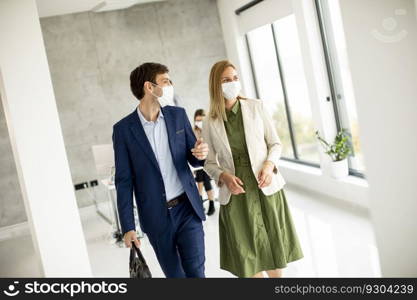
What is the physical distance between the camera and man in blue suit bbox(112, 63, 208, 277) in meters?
2.80

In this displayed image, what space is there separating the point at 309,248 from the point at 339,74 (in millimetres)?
2404

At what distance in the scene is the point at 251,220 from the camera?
118 inches

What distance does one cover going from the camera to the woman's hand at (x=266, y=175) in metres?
2.87

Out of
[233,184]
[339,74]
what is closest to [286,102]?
[339,74]

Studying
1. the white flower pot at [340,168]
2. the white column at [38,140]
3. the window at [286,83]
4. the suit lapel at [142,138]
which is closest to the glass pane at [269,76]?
the window at [286,83]

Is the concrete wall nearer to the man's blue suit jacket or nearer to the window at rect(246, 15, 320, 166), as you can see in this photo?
the window at rect(246, 15, 320, 166)

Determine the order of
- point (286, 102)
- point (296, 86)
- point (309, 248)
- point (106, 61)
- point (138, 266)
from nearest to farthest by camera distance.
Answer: point (138, 266) → point (309, 248) → point (296, 86) → point (286, 102) → point (106, 61)

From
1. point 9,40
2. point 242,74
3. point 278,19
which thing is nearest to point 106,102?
point 242,74

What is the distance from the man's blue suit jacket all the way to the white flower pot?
340cm

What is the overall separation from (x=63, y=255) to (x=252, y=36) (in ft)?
18.3

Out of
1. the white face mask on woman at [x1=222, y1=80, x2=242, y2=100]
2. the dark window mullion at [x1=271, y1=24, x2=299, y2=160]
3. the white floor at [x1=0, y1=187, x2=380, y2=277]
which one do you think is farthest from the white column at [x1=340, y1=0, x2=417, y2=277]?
the dark window mullion at [x1=271, y1=24, x2=299, y2=160]

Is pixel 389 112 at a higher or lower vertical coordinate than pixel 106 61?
lower

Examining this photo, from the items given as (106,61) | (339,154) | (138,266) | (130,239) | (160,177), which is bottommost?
(339,154)

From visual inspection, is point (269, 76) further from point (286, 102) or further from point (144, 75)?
point (144, 75)
